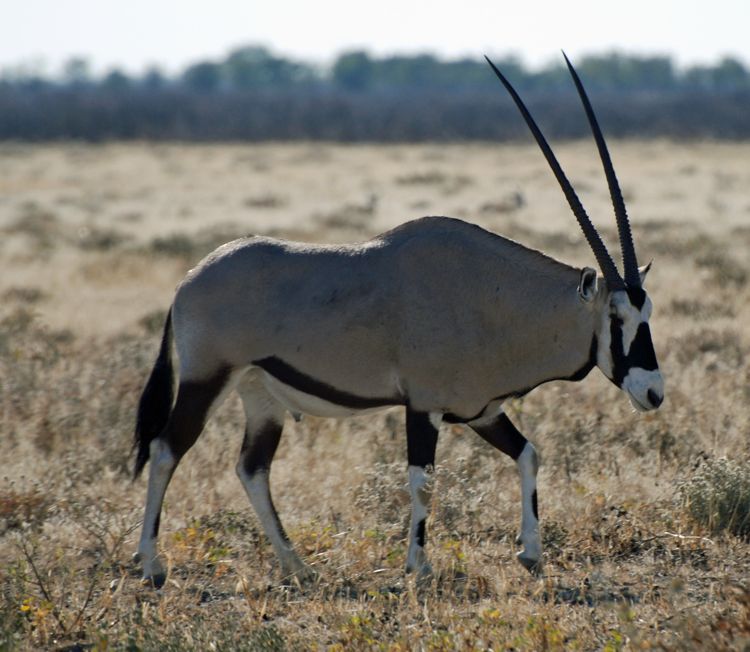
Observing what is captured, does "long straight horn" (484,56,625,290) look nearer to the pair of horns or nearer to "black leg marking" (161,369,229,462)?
the pair of horns

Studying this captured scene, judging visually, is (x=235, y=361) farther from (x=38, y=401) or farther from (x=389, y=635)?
(x=38, y=401)

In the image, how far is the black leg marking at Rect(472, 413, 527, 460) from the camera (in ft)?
22.2

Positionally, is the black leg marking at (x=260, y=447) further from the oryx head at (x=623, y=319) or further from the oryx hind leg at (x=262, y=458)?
the oryx head at (x=623, y=319)

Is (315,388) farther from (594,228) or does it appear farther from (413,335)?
(594,228)

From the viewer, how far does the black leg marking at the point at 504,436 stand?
6754mm

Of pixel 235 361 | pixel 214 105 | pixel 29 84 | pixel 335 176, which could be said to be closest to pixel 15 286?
pixel 235 361

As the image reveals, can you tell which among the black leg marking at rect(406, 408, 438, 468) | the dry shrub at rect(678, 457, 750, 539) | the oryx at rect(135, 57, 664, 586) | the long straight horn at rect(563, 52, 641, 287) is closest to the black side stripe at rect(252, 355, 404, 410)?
the oryx at rect(135, 57, 664, 586)

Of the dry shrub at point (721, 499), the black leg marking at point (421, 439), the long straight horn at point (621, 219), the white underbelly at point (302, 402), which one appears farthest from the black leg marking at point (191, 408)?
the dry shrub at point (721, 499)

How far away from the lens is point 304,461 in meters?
8.33

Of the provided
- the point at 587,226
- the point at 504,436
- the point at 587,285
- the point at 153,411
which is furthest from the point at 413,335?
the point at 153,411

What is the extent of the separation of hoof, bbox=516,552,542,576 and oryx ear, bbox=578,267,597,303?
1236 mm

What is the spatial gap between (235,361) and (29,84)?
167128mm

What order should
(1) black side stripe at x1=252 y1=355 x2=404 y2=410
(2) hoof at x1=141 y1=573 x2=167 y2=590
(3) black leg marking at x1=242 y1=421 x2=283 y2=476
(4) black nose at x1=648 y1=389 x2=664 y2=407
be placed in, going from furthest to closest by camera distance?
(3) black leg marking at x1=242 y1=421 x2=283 y2=476
(1) black side stripe at x1=252 y1=355 x2=404 y2=410
(2) hoof at x1=141 y1=573 x2=167 y2=590
(4) black nose at x1=648 y1=389 x2=664 y2=407

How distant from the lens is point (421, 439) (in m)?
6.44
